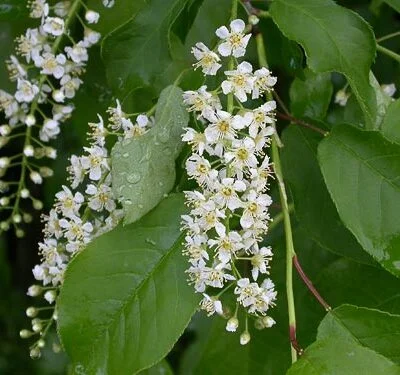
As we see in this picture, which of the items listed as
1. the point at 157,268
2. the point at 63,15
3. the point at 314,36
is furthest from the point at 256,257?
the point at 63,15

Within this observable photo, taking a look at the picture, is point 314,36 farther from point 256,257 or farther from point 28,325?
point 28,325

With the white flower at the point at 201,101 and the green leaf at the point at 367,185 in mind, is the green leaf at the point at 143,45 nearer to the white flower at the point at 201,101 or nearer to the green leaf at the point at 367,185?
the white flower at the point at 201,101

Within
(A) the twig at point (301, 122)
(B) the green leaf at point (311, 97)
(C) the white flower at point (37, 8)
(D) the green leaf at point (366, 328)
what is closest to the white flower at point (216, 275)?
(D) the green leaf at point (366, 328)

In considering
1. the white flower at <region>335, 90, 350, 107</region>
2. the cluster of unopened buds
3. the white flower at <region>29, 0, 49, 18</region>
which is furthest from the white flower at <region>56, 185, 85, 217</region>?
the white flower at <region>335, 90, 350, 107</region>

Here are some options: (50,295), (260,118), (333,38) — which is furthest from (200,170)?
(50,295)

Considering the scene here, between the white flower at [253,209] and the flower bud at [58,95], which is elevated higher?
the white flower at [253,209]

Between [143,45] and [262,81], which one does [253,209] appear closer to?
[262,81]
